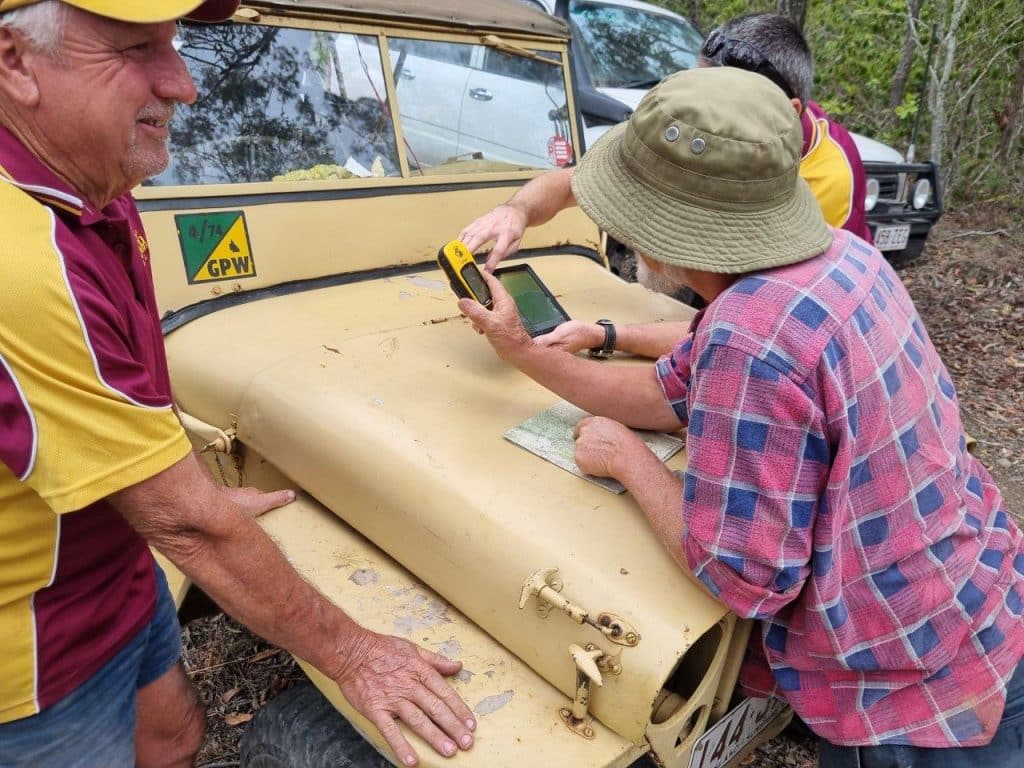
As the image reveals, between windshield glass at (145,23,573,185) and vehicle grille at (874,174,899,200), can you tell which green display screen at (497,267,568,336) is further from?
vehicle grille at (874,174,899,200)

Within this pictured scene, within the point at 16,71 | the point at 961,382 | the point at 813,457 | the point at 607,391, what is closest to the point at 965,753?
the point at 813,457

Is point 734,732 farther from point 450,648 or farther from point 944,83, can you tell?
point 944,83

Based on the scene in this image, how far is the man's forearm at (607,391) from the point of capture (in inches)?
64.1

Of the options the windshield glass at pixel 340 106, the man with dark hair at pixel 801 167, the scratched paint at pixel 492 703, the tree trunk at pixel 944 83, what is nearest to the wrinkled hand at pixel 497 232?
the man with dark hair at pixel 801 167

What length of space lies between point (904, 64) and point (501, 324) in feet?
27.0

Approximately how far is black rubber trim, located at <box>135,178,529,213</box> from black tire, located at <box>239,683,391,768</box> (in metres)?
1.18

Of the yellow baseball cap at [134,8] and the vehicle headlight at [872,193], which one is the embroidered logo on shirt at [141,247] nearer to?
the yellow baseball cap at [134,8]

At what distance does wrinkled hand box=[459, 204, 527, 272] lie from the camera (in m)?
2.01

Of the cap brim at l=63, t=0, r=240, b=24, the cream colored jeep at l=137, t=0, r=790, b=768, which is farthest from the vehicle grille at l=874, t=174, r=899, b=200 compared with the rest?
the cap brim at l=63, t=0, r=240, b=24

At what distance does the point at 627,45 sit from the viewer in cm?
546

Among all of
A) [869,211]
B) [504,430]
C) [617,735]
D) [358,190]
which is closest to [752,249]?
[504,430]

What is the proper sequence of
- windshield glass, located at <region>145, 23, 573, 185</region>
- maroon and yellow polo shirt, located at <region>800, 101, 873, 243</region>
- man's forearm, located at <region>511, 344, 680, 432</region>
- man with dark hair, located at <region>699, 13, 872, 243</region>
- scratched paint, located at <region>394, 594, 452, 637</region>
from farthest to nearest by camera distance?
maroon and yellow polo shirt, located at <region>800, 101, 873, 243</region>
man with dark hair, located at <region>699, 13, 872, 243</region>
windshield glass, located at <region>145, 23, 573, 185</region>
man's forearm, located at <region>511, 344, 680, 432</region>
scratched paint, located at <region>394, 594, 452, 637</region>

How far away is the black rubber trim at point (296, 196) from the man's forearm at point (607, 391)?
0.89 metres

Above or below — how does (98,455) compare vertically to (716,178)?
below
